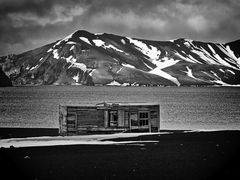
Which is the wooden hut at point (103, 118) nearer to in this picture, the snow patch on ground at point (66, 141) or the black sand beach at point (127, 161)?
the snow patch on ground at point (66, 141)

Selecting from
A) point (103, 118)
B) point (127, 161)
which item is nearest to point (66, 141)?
point (103, 118)

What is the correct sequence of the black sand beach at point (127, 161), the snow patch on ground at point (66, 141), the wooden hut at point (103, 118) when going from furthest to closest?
1. the wooden hut at point (103, 118)
2. the snow patch on ground at point (66, 141)
3. the black sand beach at point (127, 161)

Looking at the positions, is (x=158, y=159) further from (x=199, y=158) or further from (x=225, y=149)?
(x=225, y=149)

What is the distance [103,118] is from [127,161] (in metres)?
15.2

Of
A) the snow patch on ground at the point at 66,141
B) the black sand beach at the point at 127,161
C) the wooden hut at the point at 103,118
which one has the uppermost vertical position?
the wooden hut at the point at 103,118

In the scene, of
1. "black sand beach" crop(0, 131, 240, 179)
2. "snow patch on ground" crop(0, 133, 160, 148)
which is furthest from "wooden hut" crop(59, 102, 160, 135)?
"black sand beach" crop(0, 131, 240, 179)

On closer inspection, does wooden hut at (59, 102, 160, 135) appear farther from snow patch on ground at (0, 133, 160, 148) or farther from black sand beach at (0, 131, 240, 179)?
black sand beach at (0, 131, 240, 179)

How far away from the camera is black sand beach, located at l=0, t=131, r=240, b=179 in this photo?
21.3 meters

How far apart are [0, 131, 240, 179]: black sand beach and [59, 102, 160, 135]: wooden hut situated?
7615 millimetres

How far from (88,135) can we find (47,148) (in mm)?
8952

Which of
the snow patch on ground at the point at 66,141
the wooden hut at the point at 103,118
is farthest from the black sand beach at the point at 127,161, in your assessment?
the wooden hut at the point at 103,118

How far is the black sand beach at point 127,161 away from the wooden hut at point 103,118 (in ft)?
25.0

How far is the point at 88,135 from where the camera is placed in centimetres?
3853

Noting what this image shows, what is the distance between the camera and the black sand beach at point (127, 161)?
2133cm
